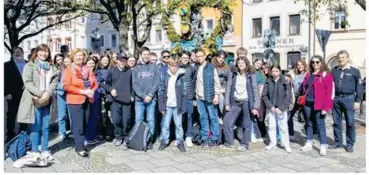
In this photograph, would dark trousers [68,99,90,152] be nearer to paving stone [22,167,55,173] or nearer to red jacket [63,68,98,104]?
red jacket [63,68,98,104]

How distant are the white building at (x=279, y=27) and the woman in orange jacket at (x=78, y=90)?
2731cm

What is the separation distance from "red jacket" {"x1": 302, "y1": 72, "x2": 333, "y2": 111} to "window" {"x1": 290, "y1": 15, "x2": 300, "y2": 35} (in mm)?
26941

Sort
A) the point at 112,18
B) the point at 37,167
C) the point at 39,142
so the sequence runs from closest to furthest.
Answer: the point at 37,167 → the point at 39,142 → the point at 112,18

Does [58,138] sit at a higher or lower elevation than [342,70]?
lower

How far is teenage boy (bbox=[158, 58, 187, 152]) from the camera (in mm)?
7766

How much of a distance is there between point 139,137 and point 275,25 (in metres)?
29.6

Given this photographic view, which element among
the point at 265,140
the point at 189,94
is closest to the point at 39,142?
the point at 189,94

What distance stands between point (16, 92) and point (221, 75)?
134 inches

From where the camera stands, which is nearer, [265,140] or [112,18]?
[265,140]

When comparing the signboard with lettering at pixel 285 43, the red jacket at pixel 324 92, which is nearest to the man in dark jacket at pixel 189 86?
the red jacket at pixel 324 92

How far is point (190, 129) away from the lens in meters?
8.22

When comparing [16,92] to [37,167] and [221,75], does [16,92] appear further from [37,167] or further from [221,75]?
[221,75]

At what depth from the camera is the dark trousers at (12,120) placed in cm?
722

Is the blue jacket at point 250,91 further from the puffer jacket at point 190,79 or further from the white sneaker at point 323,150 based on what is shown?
the white sneaker at point 323,150
